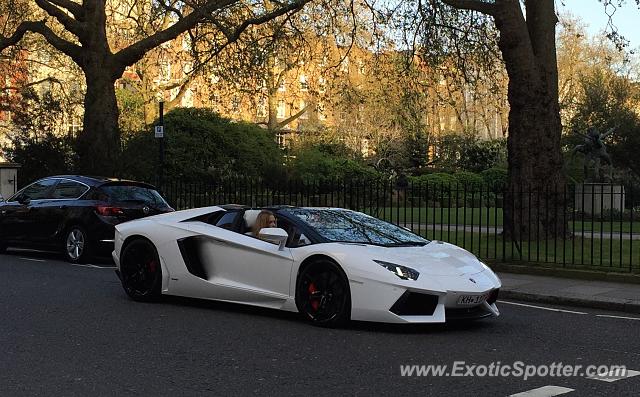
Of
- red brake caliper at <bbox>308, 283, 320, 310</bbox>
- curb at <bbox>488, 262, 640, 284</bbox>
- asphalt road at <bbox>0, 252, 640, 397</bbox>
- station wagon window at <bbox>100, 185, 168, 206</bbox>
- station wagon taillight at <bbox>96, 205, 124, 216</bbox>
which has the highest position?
station wagon window at <bbox>100, 185, 168, 206</bbox>

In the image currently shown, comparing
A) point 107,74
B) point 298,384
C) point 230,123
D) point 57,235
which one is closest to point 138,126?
→ point 230,123

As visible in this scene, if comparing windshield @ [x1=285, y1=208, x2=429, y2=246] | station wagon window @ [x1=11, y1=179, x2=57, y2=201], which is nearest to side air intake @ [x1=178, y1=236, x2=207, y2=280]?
windshield @ [x1=285, y1=208, x2=429, y2=246]

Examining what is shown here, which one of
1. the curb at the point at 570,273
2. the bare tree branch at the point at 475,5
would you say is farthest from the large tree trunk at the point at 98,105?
the curb at the point at 570,273

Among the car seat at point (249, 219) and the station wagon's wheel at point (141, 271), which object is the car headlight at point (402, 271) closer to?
the car seat at point (249, 219)

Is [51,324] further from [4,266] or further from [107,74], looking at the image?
[107,74]

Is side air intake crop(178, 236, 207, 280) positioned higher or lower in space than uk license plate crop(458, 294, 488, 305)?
higher

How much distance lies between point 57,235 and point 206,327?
761cm

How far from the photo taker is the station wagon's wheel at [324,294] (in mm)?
7738

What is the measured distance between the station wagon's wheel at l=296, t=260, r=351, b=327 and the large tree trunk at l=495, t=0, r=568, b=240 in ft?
28.5

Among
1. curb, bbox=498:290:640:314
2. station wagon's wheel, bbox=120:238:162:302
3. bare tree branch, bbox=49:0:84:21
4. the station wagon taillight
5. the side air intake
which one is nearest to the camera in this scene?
the side air intake

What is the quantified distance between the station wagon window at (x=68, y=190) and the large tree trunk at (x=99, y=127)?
8.08 meters

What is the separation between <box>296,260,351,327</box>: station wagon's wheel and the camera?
7.74 metres

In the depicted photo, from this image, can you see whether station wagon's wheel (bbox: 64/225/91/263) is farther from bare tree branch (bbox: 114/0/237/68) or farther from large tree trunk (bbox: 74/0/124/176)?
bare tree branch (bbox: 114/0/237/68)

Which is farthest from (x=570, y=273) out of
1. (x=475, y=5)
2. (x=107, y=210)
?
(x=107, y=210)
